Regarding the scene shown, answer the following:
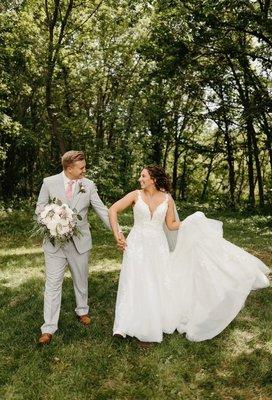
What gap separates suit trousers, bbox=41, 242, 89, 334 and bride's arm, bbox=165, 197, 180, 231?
4.31 ft

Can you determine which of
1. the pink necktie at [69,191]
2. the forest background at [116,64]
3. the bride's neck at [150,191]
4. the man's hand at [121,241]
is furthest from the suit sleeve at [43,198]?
the forest background at [116,64]

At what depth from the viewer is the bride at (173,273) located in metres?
6.20

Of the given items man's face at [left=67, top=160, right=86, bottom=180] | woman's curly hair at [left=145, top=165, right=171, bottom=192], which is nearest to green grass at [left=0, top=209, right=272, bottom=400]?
woman's curly hair at [left=145, top=165, right=171, bottom=192]

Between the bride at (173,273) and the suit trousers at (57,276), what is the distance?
2.38 ft

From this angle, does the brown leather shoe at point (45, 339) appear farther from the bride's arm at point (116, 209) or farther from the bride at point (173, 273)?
the bride's arm at point (116, 209)

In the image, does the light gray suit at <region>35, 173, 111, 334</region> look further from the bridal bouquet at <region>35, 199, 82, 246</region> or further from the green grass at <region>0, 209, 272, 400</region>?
the green grass at <region>0, 209, 272, 400</region>

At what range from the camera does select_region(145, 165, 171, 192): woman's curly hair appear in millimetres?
6492

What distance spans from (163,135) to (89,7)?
700cm

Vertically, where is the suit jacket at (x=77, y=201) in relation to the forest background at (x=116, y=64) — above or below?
below

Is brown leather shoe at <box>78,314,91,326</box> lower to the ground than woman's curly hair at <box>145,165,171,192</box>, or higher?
lower

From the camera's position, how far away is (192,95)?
83.6ft

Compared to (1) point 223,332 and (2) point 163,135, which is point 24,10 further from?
(1) point 223,332

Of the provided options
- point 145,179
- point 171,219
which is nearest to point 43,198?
point 145,179

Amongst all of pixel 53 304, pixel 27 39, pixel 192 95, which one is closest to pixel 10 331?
pixel 53 304
